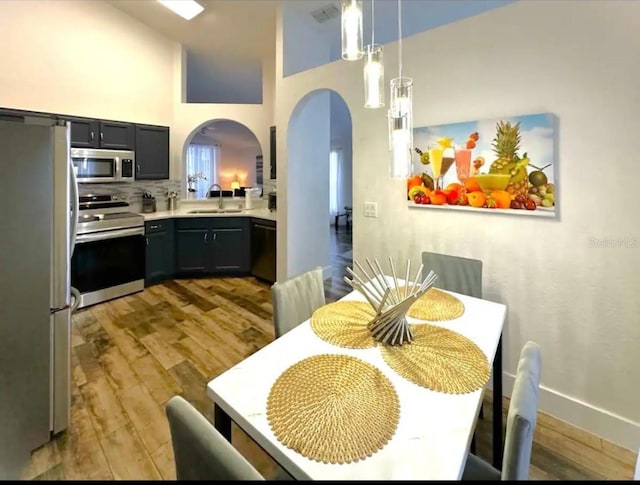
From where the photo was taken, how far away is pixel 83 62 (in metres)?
3.87

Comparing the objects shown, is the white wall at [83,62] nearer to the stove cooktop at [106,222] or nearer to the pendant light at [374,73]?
the stove cooktop at [106,222]

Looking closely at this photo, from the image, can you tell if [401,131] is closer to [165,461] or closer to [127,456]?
[165,461]

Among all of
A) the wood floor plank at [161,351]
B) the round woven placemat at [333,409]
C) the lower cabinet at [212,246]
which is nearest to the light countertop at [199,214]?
the lower cabinet at [212,246]

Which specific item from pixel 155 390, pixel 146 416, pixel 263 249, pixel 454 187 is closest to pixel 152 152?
pixel 263 249

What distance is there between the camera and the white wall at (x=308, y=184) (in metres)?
3.86

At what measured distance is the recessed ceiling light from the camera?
351 centimetres

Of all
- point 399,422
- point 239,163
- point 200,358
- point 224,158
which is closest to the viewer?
point 399,422

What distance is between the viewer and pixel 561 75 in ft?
6.03

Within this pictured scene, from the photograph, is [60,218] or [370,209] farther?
[370,209]

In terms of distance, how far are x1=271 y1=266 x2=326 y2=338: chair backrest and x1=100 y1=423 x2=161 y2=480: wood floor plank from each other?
2.89 ft

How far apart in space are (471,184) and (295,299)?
138 centimetres

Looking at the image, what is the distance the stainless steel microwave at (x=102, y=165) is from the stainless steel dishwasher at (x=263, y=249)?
1.65m

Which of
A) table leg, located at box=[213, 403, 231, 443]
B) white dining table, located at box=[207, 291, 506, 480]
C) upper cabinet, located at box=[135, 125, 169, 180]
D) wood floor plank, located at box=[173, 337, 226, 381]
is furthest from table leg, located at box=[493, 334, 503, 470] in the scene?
upper cabinet, located at box=[135, 125, 169, 180]

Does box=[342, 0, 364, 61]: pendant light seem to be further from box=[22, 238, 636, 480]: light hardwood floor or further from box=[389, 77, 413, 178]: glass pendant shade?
box=[22, 238, 636, 480]: light hardwood floor
